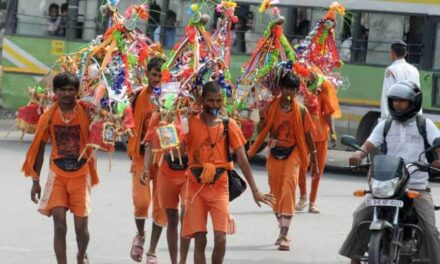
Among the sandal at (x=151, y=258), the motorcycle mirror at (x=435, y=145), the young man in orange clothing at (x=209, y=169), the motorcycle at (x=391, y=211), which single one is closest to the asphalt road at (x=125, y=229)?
the sandal at (x=151, y=258)

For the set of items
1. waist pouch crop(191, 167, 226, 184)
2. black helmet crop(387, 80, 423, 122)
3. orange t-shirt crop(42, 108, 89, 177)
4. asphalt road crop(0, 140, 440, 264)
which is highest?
black helmet crop(387, 80, 423, 122)

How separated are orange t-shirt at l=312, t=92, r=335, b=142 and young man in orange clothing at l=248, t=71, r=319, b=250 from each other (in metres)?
2.13

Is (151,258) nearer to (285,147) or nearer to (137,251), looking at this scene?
(137,251)

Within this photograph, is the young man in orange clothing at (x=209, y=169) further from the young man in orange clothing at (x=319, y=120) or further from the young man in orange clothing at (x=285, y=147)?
the young man in orange clothing at (x=319, y=120)

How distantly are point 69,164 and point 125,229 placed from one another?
3.05 metres

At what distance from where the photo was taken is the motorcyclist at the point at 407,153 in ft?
28.1

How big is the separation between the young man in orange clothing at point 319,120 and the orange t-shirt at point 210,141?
4.34m

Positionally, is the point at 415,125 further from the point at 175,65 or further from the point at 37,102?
the point at 37,102

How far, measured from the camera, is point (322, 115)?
13.8 metres

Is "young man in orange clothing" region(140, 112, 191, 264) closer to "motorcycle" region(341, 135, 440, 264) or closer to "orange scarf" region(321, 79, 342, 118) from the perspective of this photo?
"motorcycle" region(341, 135, 440, 264)

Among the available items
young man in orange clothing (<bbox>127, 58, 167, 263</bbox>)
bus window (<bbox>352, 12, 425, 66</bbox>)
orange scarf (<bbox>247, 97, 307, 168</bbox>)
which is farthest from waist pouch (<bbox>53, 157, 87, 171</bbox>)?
bus window (<bbox>352, 12, 425, 66</bbox>)

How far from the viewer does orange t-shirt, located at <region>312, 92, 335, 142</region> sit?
13.7 m

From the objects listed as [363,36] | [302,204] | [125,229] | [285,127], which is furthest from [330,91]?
[363,36]

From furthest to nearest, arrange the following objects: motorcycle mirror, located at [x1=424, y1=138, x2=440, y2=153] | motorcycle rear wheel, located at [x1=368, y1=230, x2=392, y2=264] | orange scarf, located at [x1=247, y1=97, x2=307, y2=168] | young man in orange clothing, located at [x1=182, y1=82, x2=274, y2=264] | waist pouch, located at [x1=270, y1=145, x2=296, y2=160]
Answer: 1. waist pouch, located at [x1=270, y1=145, x2=296, y2=160]
2. orange scarf, located at [x1=247, y1=97, x2=307, y2=168]
3. young man in orange clothing, located at [x1=182, y1=82, x2=274, y2=264]
4. motorcycle mirror, located at [x1=424, y1=138, x2=440, y2=153]
5. motorcycle rear wheel, located at [x1=368, y1=230, x2=392, y2=264]
